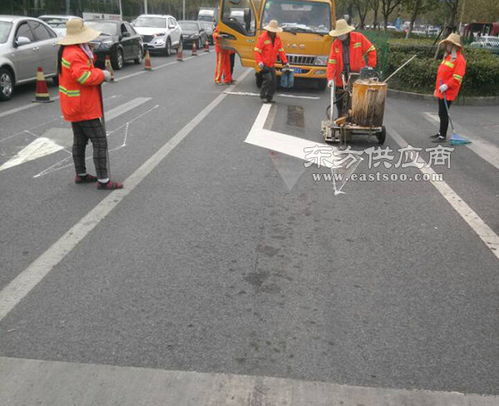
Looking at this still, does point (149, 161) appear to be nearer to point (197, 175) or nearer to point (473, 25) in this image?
point (197, 175)

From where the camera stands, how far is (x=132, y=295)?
3875 millimetres

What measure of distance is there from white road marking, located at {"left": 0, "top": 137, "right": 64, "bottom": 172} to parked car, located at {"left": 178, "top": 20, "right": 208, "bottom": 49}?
2158 cm

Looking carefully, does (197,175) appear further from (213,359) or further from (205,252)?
(213,359)

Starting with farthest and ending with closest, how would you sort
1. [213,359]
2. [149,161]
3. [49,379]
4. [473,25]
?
1. [473,25]
2. [149,161]
3. [213,359]
4. [49,379]

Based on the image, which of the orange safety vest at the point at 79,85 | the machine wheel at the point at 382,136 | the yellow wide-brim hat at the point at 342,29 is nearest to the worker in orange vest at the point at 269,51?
the yellow wide-brim hat at the point at 342,29

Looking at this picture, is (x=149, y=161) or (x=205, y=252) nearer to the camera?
Result: (x=205, y=252)

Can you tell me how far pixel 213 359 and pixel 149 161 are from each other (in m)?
4.53

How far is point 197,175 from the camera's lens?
22.2 ft

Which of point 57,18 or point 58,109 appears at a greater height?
point 57,18

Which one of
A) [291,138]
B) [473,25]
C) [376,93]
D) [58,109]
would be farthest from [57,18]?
[473,25]

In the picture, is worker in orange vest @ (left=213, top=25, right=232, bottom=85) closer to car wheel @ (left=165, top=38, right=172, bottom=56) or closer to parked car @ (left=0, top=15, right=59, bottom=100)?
parked car @ (left=0, top=15, right=59, bottom=100)

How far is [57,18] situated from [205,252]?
17.7 meters

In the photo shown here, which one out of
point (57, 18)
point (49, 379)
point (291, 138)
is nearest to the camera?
point (49, 379)

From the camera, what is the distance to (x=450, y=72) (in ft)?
28.6
